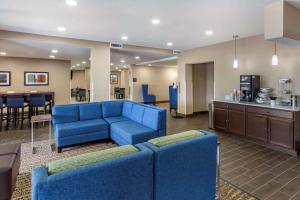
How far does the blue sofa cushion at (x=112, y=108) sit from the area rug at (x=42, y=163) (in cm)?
85

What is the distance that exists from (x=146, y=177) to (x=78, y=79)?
16525mm

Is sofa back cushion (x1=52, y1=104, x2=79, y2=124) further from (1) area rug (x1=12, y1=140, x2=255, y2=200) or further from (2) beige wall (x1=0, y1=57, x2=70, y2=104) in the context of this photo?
(2) beige wall (x1=0, y1=57, x2=70, y2=104)

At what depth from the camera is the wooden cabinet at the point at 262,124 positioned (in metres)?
3.59

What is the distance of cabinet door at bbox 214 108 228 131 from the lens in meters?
4.98

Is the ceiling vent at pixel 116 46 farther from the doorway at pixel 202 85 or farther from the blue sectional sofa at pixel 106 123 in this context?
the doorway at pixel 202 85

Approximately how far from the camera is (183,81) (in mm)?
7434

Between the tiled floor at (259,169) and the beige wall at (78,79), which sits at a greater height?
the beige wall at (78,79)

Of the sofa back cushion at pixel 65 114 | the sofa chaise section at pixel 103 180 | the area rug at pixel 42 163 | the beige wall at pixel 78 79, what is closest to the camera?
the sofa chaise section at pixel 103 180

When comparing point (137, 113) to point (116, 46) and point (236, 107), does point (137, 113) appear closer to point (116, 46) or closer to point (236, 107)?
point (236, 107)

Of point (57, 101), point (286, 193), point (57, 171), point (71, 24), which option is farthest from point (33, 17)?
point (57, 101)

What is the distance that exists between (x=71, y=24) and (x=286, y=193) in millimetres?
4883

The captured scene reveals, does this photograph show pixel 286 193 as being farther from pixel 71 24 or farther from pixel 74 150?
pixel 71 24

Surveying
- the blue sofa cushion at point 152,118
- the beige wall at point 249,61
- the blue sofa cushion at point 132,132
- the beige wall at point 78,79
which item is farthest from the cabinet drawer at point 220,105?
the beige wall at point 78,79

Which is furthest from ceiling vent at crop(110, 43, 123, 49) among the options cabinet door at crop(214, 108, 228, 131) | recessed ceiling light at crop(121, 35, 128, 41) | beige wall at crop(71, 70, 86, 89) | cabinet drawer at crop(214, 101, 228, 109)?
beige wall at crop(71, 70, 86, 89)
